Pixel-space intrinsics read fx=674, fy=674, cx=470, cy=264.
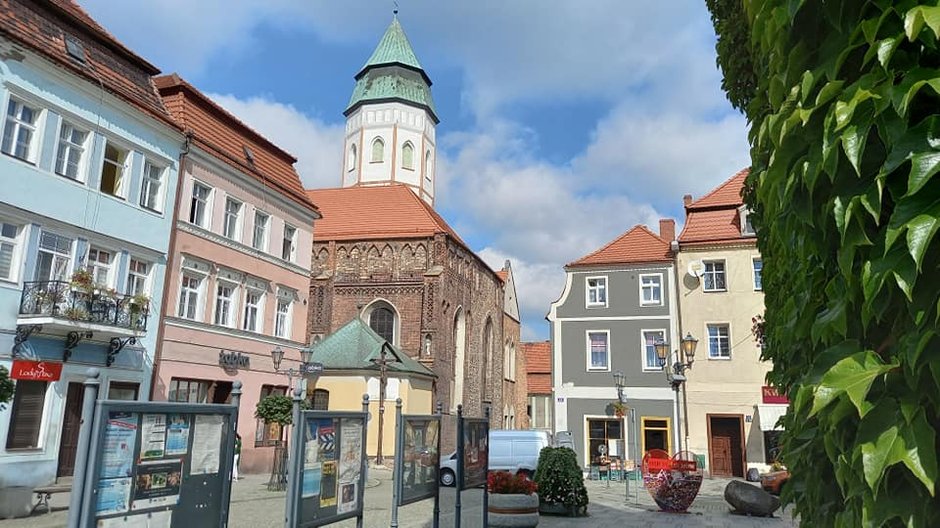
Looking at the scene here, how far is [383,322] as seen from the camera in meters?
39.6

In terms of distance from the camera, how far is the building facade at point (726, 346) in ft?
88.1

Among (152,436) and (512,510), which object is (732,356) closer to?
(512,510)

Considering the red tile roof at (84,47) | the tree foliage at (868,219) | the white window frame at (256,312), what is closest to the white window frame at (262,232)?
the white window frame at (256,312)

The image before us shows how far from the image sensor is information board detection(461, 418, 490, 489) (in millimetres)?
10352

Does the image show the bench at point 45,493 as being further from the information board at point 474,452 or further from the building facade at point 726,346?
the building facade at point 726,346

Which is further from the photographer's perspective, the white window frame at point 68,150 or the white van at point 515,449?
the white van at point 515,449

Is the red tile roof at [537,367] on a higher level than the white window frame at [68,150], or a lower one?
lower

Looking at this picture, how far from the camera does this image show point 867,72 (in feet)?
5.98

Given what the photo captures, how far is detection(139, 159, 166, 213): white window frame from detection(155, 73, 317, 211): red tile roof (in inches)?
65.6

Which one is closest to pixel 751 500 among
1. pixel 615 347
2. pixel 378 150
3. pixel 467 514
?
pixel 467 514

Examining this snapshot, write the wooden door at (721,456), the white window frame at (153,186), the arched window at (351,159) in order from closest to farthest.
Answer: the white window frame at (153,186), the wooden door at (721,456), the arched window at (351,159)

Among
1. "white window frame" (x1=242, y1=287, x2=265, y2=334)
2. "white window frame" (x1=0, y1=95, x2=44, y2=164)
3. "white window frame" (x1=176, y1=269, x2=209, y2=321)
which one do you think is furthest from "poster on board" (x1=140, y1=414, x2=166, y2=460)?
"white window frame" (x1=242, y1=287, x2=265, y2=334)

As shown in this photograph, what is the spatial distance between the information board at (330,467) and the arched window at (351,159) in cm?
5050

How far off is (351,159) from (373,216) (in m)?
15.4
